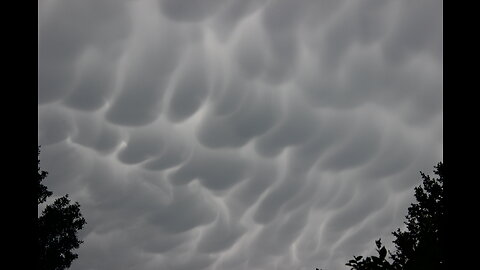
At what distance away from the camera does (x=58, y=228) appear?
1670 inches

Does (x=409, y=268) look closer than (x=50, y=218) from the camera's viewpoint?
Yes

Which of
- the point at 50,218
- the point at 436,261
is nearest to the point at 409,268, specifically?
the point at 436,261

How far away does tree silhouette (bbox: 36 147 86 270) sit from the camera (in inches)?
1608

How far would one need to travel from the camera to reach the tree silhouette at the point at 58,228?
4083 centimetres
